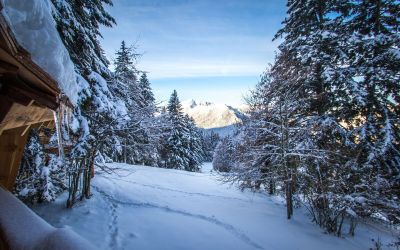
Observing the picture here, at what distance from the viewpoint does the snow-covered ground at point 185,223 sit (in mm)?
7504

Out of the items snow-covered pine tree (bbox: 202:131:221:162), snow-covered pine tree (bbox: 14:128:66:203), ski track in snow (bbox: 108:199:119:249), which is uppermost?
snow-covered pine tree (bbox: 202:131:221:162)

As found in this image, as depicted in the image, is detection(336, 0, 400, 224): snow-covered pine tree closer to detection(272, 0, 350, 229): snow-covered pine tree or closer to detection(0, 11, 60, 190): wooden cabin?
detection(272, 0, 350, 229): snow-covered pine tree

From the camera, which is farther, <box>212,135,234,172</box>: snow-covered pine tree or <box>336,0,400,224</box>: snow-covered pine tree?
<box>212,135,234,172</box>: snow-covered pine tree

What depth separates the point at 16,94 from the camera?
8.34ft

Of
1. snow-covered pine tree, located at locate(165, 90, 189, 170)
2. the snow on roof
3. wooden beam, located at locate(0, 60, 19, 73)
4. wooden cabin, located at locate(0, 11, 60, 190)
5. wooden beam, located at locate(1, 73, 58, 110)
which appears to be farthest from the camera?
snow-covered pine tree, located at locate(165, 90, 189, 170)

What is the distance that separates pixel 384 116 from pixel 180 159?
25248 millimetres

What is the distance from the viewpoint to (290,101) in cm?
1115

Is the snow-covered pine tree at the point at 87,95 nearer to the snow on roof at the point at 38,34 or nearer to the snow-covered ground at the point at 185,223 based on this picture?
the snow-covered ground at the point at 185,223

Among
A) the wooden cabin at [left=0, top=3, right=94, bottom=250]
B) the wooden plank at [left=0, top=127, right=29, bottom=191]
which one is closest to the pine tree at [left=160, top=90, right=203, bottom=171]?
the wooden plank at [left=0, top=127, right=29, bottom=191]

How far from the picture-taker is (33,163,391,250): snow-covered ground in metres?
7.50

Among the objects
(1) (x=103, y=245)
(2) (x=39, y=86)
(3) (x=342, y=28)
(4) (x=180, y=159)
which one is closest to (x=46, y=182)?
(1) (x=103, y=245)

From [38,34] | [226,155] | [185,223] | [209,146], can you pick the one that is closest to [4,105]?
[38,34]

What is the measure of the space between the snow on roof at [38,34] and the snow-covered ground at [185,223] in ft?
17.8

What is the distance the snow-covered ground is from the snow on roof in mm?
5411
